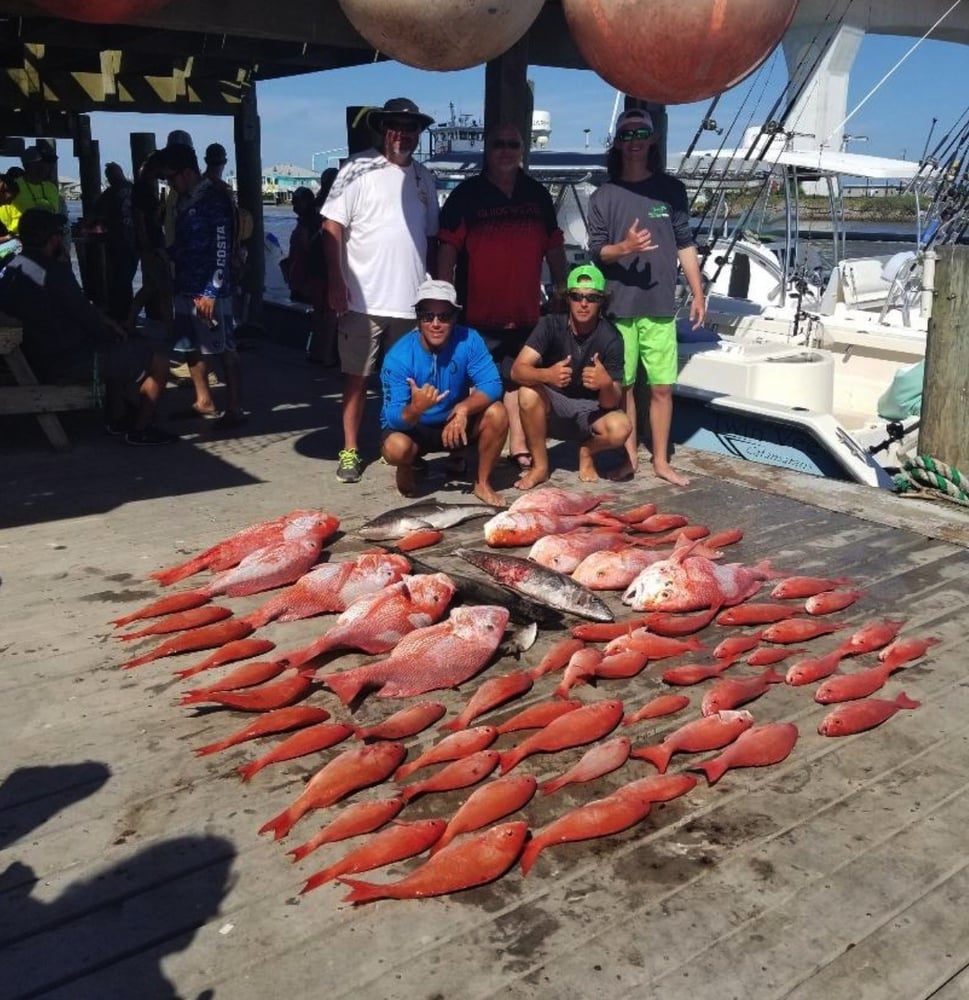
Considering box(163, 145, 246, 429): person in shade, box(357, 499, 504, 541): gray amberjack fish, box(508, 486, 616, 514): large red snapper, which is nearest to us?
box(357, 499, 504, 541): gray amberjack fish

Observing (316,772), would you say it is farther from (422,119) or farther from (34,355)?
(34,355)

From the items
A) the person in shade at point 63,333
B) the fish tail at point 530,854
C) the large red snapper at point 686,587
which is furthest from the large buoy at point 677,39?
the person in shade at point 63,333

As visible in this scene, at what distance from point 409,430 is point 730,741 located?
121 inches

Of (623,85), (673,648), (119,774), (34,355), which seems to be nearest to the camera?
(119,774)

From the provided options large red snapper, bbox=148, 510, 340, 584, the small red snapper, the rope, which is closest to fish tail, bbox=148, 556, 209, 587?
large red snapper, bbox=148, 510, 340, 584

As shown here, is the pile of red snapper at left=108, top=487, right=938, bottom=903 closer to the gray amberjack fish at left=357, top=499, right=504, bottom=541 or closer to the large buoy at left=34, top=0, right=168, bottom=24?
the gray amberjack fish at left=357, top=499, right=504, bottom=541

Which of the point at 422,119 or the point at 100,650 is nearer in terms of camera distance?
the point at 100,650

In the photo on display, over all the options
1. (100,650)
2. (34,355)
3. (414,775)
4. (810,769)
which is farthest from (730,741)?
(34,355)

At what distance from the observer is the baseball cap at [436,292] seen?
5.67 m

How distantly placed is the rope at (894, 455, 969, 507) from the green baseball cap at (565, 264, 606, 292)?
215 cm

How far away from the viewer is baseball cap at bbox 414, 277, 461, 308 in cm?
567

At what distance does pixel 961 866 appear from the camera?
289cm

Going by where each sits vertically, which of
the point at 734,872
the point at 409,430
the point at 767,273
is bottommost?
the point at 734,872

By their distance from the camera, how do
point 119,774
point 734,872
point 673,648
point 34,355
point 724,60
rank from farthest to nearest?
point 34,355 < point 724,60 < point 673,648 < point 119,774 < point 734,872
